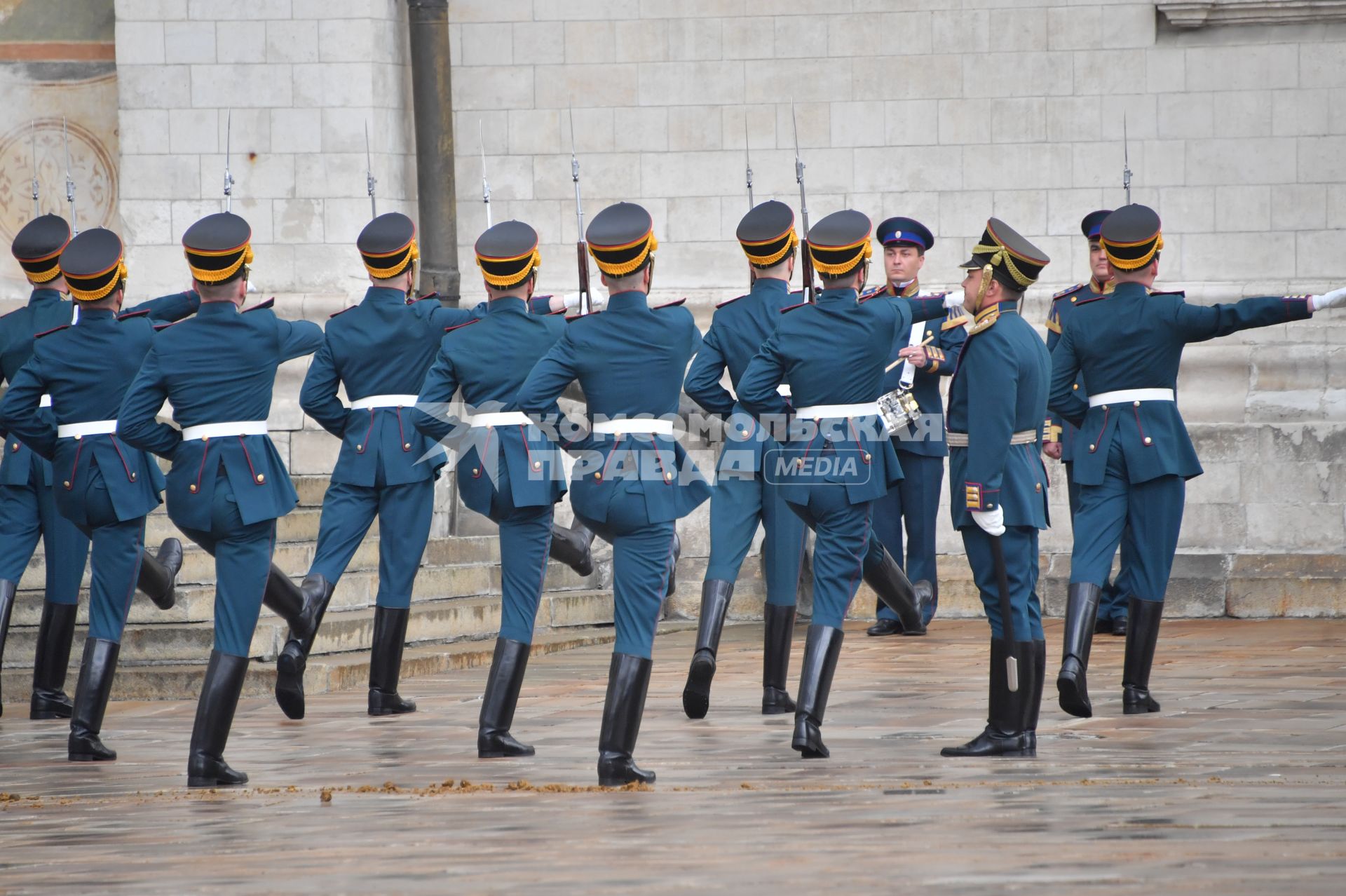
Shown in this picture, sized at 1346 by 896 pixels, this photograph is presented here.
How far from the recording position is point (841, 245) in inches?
257

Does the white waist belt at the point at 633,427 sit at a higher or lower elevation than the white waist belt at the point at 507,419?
higher

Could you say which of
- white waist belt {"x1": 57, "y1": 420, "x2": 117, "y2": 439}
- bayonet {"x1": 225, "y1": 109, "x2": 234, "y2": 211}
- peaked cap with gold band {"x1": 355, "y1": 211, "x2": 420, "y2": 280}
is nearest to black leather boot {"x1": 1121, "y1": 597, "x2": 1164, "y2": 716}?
peaked cap with gold band {"x1": 355, "y1": 211, "x2": 420, "y2": 280}

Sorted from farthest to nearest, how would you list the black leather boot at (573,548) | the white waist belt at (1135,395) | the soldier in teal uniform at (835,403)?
the black leather boot at (573,548), the white waist belt at (1135,395), the soldier in teal uniform at (835,403)

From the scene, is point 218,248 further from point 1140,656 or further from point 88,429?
point 1140,656

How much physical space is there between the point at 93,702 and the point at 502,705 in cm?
146

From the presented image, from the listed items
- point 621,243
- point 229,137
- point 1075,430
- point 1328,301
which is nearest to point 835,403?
point 621,243

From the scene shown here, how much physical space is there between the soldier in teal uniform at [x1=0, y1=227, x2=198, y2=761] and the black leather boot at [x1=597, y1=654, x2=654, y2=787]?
2069 millimetres

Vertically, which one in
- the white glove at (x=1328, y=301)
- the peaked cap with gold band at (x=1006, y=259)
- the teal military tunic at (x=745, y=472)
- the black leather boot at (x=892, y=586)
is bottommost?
the black leather boot at (x=892, y=586)

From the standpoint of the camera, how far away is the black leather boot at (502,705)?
6.52 metres

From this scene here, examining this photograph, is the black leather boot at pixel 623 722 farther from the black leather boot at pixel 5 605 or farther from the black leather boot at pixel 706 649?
the black leather boot at pixel 5 605

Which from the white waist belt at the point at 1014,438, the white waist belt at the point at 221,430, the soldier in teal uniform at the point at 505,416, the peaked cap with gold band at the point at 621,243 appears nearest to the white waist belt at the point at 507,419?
the soldier in teal uniform at the point at 505,416

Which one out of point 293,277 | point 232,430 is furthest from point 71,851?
point 293,277

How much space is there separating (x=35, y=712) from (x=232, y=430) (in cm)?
216

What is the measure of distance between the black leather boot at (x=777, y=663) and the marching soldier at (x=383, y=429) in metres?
1.41
